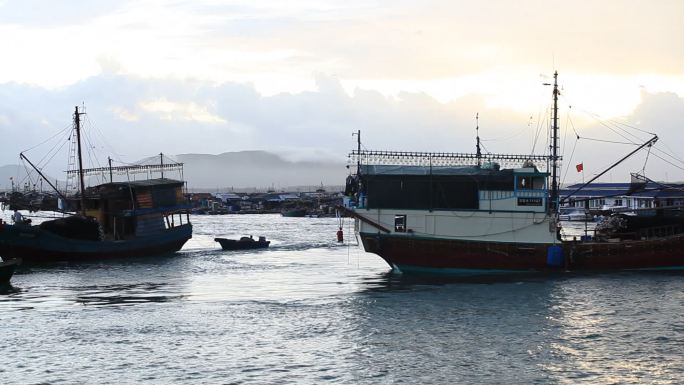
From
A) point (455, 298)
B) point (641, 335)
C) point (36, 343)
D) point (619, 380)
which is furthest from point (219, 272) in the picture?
point (619, 380)

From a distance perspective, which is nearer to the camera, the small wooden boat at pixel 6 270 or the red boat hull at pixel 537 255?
the small wooden boat at pixel 6 270

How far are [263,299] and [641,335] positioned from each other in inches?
691

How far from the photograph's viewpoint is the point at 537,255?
44906mm

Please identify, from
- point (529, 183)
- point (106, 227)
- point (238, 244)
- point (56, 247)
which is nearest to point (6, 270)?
point (56, 247)

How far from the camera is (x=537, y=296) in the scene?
3738 cm

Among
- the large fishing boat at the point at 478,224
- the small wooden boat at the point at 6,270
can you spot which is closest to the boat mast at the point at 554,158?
the large fishing boat at the point at 478,224

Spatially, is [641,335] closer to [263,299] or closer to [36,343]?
[263,299]

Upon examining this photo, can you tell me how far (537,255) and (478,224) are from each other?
12.6 feet

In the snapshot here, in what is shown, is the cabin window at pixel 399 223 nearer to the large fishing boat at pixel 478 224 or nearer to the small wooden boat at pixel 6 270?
the large fishing boat at pixel 478 224

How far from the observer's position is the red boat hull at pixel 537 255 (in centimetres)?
4488

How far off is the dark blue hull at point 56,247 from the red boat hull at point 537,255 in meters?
25.6

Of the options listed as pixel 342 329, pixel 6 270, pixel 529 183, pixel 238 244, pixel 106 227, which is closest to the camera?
pixel 342 329

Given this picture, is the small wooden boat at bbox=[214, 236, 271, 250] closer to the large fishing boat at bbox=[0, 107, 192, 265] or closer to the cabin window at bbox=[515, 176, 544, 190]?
the large fishing boat at bbox=[0, 107, 192, 265]

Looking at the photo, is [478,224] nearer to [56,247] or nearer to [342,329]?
[342,329]
